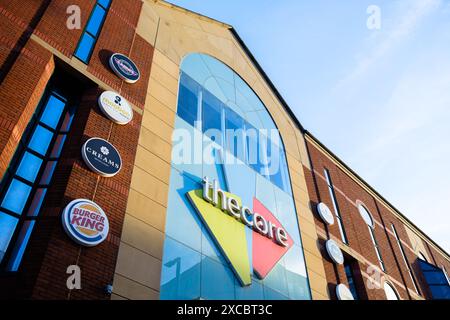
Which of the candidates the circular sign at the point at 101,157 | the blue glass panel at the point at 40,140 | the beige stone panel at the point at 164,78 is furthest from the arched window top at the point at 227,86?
the blue glass panel at the point at 40,140

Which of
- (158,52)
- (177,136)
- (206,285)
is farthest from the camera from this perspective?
(158,52)

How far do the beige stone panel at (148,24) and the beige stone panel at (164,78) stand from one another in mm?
1323

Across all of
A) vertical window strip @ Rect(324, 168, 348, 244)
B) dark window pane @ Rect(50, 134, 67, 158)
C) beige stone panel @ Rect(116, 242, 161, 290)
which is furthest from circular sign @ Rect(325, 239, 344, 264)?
dark window pane @ Rect(50, 134, 67, 158)

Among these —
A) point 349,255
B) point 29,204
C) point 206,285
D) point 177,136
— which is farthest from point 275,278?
point 29,204

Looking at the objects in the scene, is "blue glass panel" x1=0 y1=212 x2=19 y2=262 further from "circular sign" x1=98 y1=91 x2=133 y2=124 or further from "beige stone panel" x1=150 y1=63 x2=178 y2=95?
"beige stone panel" x1=150 y1=63 x2=178 y2=95

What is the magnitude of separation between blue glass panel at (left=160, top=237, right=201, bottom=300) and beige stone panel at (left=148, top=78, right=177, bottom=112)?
507 centimetres

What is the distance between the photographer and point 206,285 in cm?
1084

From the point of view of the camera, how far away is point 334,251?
17469mm

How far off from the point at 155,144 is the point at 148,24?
19.5 feet

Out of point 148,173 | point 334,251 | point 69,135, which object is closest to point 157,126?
point 148,173

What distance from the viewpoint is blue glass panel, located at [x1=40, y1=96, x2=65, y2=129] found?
10.4 m
